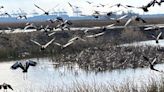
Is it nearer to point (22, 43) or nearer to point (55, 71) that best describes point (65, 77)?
point (55, 71)

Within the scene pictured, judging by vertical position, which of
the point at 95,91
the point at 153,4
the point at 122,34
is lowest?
the point at 122,34

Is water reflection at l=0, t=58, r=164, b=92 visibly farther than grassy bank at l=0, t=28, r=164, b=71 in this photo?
No

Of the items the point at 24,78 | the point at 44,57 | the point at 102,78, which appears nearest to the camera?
the point at 102,78

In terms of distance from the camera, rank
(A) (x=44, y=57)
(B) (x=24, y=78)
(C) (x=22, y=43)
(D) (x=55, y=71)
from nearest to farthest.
→ (B) (x=24, y=78)
(D) (x=55, y=71)
(A) (x=44, y=57)
(C) (x=22, y=43)

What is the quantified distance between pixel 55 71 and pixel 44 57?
268 inches

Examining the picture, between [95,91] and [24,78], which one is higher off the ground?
[95,91]

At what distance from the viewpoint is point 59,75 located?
87.1ft

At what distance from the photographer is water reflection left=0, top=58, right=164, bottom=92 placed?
2348 cm

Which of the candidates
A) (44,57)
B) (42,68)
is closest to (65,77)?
(42,68)

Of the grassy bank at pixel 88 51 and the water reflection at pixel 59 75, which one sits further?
the grassy bank at pixel 88 51

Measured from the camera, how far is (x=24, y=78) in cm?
2609

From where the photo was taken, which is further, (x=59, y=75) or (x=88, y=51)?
(x=88, y=51)

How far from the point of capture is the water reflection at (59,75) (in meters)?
23.5

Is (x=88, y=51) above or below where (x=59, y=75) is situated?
below
